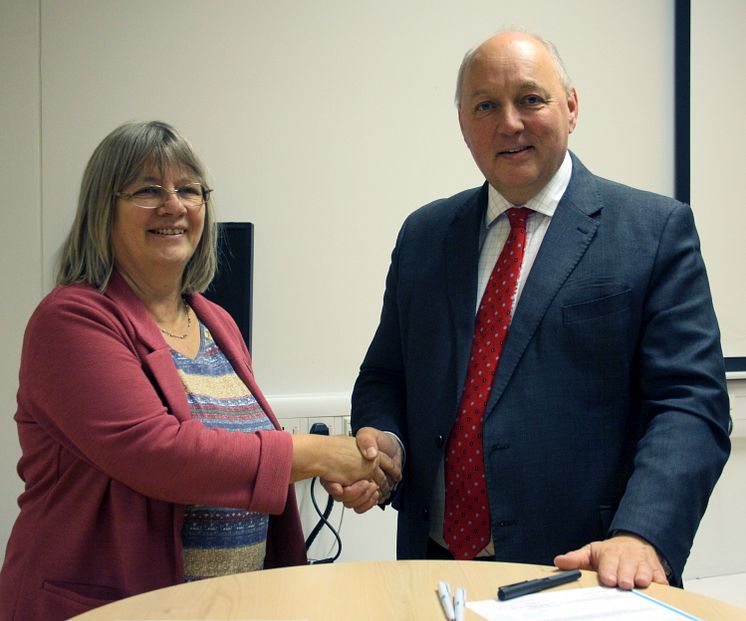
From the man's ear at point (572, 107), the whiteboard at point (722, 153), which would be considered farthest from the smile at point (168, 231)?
the whiteboard at point (722, 153)

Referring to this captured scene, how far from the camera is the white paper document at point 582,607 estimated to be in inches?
37.9

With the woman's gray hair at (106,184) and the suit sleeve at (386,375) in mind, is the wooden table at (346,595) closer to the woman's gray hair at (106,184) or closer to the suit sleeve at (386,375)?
the suit sleeve at (386,375)

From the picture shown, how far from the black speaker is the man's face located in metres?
1.06

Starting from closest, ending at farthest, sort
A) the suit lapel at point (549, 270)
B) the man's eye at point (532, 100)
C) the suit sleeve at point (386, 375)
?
the suit lapel at point (549, 270) < the man's eye at point (532, 100) < the suit sleeve at point (386, 375)

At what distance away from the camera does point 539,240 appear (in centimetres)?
157

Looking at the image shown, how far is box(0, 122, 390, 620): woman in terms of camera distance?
4.52 feet

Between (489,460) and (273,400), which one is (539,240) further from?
(273,400)

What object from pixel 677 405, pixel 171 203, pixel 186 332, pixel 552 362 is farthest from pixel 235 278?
pixel 677 405

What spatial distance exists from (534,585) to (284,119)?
78.6 inches

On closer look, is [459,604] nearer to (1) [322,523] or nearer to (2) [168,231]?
(2) [168,231]

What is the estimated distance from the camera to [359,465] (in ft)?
5.57

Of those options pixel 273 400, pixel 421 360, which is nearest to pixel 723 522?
pixel 273 400

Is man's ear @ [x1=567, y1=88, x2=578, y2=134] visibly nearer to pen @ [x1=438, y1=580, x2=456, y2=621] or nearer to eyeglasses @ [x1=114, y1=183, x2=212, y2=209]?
eyeglasses @ [x1=114, y1=183, x2=212, y2=209]

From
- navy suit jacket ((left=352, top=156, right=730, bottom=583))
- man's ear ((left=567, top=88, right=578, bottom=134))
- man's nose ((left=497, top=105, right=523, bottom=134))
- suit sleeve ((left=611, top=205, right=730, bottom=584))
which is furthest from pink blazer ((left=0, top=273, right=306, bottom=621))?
man's ear ((left=567, top=88, right=578, bottom=134))
